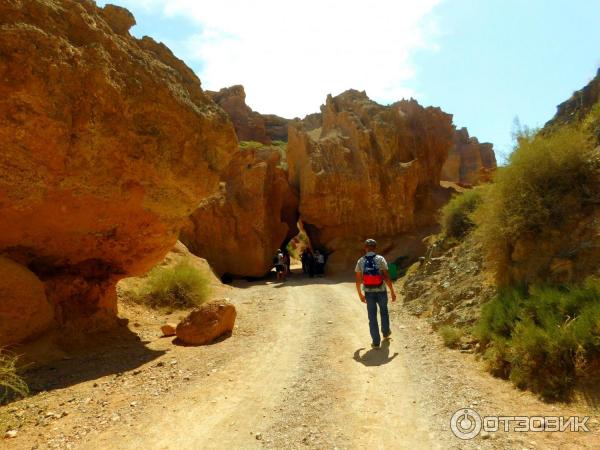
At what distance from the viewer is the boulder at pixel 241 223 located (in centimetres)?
2117

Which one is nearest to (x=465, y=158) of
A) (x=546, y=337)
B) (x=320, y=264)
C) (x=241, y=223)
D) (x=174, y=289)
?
(x=320, y=264)

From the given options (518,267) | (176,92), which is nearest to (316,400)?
(518,267)

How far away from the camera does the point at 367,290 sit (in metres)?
6.88

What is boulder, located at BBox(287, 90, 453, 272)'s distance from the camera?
894 inches

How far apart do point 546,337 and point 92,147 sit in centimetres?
667

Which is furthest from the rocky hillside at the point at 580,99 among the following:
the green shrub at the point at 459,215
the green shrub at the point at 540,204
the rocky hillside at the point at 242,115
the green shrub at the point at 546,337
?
the rocky hillside at the point at 242,115

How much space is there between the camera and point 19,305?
19.0 feet

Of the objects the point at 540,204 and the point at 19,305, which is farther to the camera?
the point at 540,204

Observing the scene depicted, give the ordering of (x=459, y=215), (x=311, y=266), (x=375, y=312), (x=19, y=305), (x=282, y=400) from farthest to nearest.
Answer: (x=311, y=266) → (x=459, y=215) → (x=375, y=312) → (x=19, y=305) → (x=282, y=400)

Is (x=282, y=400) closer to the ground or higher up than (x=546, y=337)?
closer to the ground

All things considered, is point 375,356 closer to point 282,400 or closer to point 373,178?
point 282,400

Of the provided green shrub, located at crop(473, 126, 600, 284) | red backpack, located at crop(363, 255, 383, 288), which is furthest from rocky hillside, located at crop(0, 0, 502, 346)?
green shrub, located at crop(473, 126, 600, 284)

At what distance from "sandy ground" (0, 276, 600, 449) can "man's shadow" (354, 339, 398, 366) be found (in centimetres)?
3
